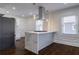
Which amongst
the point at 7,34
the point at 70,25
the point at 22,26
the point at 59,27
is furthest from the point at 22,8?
the point at 70,25

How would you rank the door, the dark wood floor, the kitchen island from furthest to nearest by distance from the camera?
the kitchen island, the door, the dark wood floor

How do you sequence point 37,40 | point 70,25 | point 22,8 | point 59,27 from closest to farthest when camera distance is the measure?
point 70,25
point 22,8
point 59,27
point 37,40

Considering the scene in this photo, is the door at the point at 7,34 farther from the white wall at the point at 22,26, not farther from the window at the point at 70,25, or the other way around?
the window at the point at 70,25

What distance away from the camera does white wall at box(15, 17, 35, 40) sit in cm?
179

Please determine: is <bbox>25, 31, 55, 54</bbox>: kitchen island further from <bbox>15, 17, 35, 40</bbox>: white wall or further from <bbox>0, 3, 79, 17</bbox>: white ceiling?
<bbox>0, 3, 79, 17</bbox>: white ceiling

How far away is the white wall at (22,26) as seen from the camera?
1793 millimetres

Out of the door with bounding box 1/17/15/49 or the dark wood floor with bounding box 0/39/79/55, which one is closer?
the dark wood floor with bounding box 0/39/79/55

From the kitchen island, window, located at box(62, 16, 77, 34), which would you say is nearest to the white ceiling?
window, located at box(62, 16, 77, 34)

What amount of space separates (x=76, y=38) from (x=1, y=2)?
1.60 meters

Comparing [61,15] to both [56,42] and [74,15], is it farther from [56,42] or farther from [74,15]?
[56,42]

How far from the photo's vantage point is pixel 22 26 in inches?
71.4

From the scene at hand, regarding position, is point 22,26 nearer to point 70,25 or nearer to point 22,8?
point 22,8

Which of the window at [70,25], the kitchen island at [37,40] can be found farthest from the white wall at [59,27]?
the kitchen island at [37,40]
